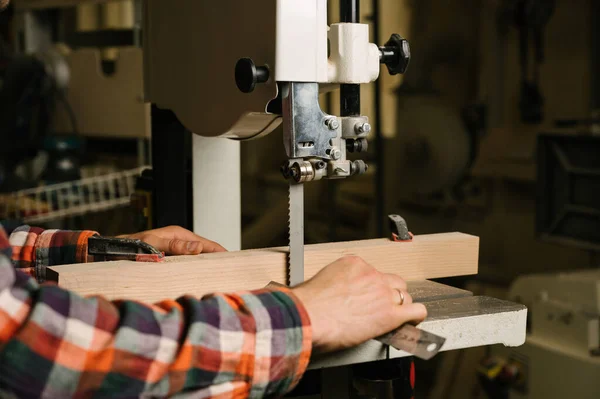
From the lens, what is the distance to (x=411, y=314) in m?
0.97

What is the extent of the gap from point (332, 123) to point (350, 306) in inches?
10.7

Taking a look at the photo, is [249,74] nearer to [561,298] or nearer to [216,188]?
[216,188]

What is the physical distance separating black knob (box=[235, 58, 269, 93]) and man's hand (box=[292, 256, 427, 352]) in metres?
0.27

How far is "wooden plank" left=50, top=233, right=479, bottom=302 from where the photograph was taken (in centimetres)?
110

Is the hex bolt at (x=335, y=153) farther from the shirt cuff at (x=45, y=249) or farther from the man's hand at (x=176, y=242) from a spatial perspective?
the shirt cuff at (x=45, y=249)

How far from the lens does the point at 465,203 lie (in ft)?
11.6

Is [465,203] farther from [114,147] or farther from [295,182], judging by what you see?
[295,182]

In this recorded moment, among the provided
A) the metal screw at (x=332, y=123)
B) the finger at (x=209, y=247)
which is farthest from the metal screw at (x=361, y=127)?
the finger at (x=209, y=247)

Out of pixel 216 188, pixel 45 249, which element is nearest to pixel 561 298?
pixel 216 188

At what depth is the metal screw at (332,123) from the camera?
42.2 inches

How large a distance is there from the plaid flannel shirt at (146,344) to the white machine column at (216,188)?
0.60m

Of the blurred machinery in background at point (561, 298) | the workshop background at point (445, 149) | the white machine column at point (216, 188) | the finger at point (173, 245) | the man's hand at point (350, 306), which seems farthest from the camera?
the workshop background at point (445, 149)

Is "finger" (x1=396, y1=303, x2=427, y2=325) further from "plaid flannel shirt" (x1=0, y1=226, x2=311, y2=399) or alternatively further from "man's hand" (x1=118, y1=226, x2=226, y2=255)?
"man's hand" (x1=118, y1=226, x2=226, y2=255)

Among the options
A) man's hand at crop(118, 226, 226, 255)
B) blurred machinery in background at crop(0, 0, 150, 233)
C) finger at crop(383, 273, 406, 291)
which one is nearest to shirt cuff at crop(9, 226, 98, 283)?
man's hand at crop(118, 226, 226, 255)
